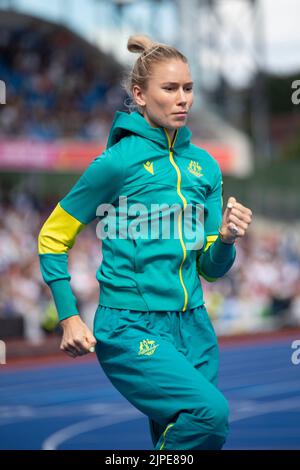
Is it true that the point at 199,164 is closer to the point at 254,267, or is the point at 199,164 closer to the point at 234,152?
the point at 254,267

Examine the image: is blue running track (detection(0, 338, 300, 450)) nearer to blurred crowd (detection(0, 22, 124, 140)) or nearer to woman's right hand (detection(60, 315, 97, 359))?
woman's right hand (detection(60, 315, 97, 359))

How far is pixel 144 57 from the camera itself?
4.35 metres

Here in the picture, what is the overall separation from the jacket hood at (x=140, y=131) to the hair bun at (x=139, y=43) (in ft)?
0.98

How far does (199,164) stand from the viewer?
4.49 meters

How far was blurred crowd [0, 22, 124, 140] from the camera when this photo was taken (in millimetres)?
22719

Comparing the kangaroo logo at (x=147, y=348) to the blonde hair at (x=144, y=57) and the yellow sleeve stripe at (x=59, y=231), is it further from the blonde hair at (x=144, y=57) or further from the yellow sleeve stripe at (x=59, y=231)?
the blonde hair at (x=144, y=57)

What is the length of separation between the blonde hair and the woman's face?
1.1 inches

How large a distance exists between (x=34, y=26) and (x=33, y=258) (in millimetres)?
10118

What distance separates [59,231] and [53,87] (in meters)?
20.7

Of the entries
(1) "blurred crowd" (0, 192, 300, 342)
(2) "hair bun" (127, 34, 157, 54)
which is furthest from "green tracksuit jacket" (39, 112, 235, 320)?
(1) "blurred crowd" (0, 192, 300, 342)

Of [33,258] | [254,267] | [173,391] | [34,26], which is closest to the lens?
[173,391]

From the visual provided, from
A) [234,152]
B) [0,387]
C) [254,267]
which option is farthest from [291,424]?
[234,152]

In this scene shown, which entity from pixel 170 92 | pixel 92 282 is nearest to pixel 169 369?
pixel 170 92

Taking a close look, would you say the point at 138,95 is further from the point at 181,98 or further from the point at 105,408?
the point at 105,408
